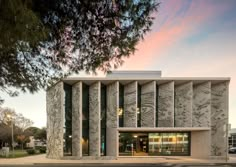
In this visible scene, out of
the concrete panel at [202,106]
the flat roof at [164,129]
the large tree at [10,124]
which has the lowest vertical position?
the large tree at [10,124]

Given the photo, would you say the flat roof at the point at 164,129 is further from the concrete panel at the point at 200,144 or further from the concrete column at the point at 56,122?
the concrete column at the point at 56,122

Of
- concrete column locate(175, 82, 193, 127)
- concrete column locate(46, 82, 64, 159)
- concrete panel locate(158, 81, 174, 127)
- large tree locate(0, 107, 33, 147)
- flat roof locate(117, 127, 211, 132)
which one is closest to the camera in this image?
concrete column locate(46, 82, 64, 159)

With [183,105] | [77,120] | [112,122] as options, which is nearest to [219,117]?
[183,105]

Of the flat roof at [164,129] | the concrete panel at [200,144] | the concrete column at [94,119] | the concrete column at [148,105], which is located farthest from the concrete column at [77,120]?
the concrete panel at [200,144]

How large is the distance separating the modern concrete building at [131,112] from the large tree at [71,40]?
34.1 meters

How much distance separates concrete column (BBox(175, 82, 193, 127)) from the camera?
1836 inches

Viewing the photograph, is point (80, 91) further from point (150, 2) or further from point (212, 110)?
point (150, 2)

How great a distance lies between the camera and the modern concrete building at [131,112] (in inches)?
1777

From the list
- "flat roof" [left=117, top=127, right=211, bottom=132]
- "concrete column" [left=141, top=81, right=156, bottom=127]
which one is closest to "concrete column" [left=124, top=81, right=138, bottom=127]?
"flat roof" [left=117, top=127, right=211, bottom=132]

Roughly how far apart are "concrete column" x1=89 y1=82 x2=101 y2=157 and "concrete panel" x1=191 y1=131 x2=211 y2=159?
11.2 meters

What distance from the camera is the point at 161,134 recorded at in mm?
49781

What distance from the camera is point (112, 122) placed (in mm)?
45875

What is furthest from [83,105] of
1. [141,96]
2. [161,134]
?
[161,134]

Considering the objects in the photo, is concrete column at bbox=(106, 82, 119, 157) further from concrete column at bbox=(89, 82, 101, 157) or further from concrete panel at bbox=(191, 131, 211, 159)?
concrete panel at bbox=(191, 131, 211, 159)
